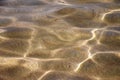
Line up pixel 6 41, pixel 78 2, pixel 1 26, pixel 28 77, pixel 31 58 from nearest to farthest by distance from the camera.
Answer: pixel 28 77 → pixel 31 58 → pixel 6 41 → pixel 1 26 → pixel 78 2

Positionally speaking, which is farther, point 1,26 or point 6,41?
point 1,26

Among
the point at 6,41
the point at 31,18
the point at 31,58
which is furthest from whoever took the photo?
the point at 31,18

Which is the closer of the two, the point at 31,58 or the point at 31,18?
the point at 31,58

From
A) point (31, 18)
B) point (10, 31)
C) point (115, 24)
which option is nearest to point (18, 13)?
point (31, 18)

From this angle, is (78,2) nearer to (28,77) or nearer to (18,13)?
(18,13)

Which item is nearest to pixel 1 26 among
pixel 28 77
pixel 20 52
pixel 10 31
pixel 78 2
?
pixel 10 31

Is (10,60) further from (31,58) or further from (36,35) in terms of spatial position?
(36,35)
